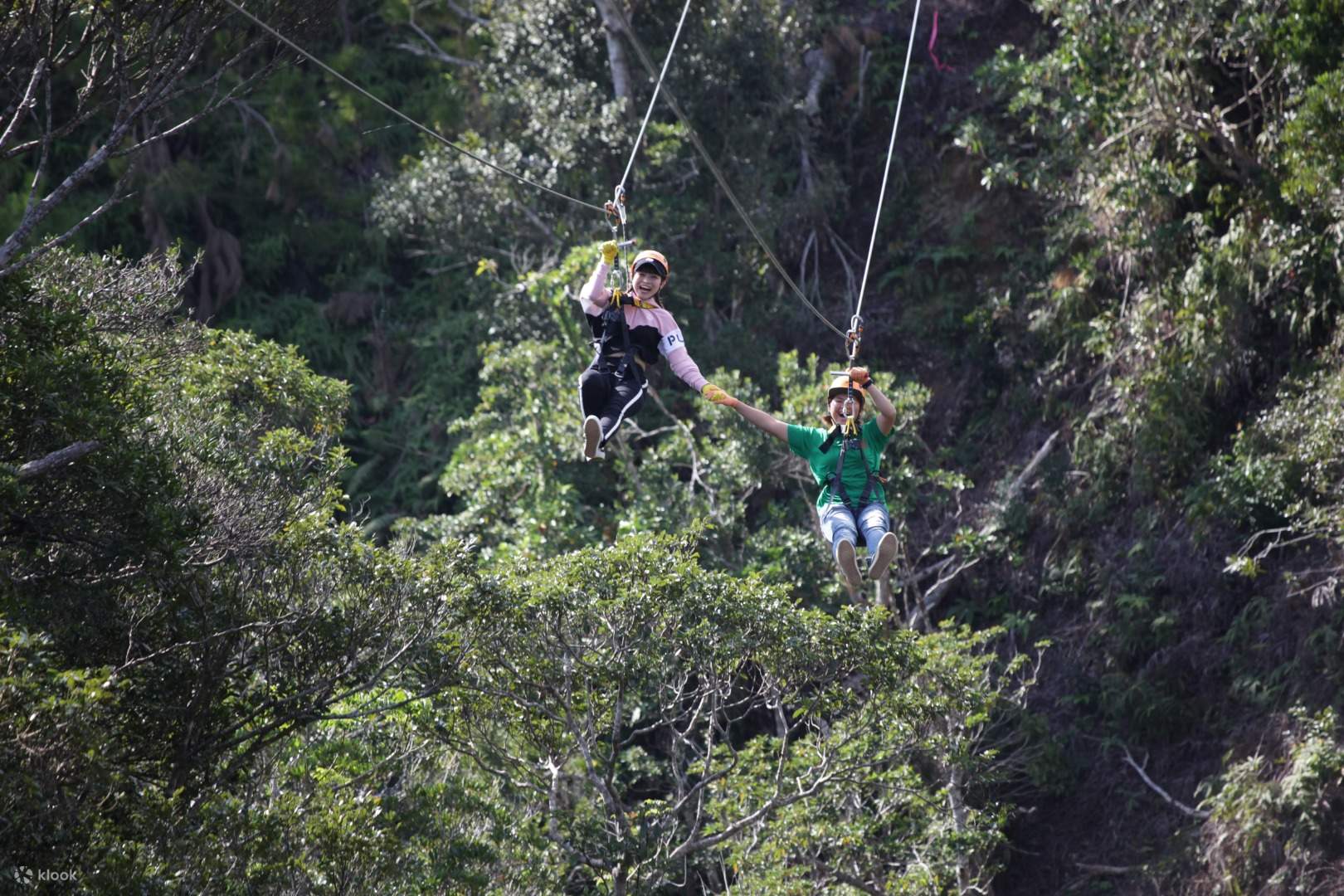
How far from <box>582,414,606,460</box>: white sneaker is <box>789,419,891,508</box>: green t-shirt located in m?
1.09

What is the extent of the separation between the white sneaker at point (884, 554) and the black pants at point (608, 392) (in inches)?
62.8

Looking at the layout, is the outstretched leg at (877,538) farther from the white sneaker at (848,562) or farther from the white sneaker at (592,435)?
the white sneaker at (592,435)

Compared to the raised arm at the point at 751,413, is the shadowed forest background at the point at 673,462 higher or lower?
lower

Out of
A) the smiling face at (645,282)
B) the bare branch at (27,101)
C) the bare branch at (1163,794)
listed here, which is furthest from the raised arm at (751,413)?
the bare branch at (1163,794)

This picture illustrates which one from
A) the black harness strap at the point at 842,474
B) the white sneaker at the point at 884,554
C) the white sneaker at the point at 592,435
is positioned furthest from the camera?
the black harness strap at the point at 842,474

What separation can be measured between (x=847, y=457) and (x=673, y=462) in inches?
271

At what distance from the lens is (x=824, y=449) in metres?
9.23

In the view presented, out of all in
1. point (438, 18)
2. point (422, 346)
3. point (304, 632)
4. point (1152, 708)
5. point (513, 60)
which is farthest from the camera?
point (438, 18)

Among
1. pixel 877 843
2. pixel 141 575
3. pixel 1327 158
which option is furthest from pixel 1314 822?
pixel 141 575

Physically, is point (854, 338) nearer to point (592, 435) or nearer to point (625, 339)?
point (625, 339)

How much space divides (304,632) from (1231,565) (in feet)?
27.0

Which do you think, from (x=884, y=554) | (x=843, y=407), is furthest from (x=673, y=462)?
(x=884, y=554)

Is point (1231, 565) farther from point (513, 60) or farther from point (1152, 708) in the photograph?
point (513, 60)

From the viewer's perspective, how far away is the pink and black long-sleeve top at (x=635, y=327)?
921cm
